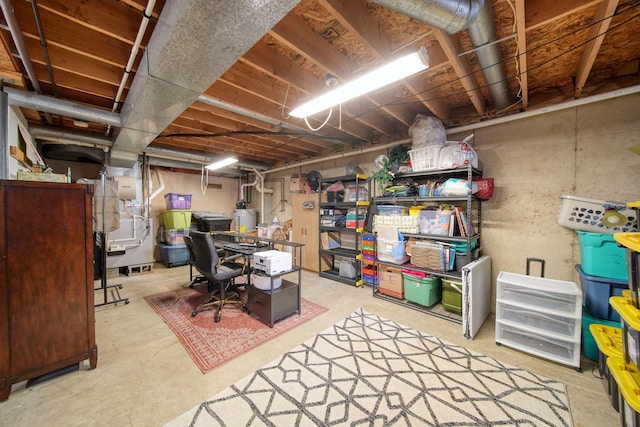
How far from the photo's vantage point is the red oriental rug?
2221mm

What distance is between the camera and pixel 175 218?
17.6 feet

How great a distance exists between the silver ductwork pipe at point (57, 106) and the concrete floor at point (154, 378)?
2467 millimetres

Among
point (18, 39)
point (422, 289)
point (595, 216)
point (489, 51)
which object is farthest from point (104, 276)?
point (595, 216)

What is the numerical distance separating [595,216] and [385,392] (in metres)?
2.58

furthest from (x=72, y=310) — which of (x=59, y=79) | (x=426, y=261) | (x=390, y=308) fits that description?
(x=426, y=261)

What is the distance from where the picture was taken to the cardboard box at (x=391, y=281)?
3.42 m

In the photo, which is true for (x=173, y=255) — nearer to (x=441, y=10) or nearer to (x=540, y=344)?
(x=441, y=10)

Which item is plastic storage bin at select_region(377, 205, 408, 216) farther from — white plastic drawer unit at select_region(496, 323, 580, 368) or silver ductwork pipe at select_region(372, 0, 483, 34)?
silver ductwork pipe at select_region(372, 0, 483, 34)

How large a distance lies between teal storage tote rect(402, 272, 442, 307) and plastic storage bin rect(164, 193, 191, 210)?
16.8ft

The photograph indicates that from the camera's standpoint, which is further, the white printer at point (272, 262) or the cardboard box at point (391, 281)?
the cardboard box at point (391, 281)

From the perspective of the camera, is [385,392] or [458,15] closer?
[458,15]

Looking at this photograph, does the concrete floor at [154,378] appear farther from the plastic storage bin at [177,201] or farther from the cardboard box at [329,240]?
the plastic storage bin at [177,201]

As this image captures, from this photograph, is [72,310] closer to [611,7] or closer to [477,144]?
[611,7]

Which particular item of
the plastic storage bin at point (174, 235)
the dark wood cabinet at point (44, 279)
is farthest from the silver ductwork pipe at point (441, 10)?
the plastic storage bin at point (174, 235)
